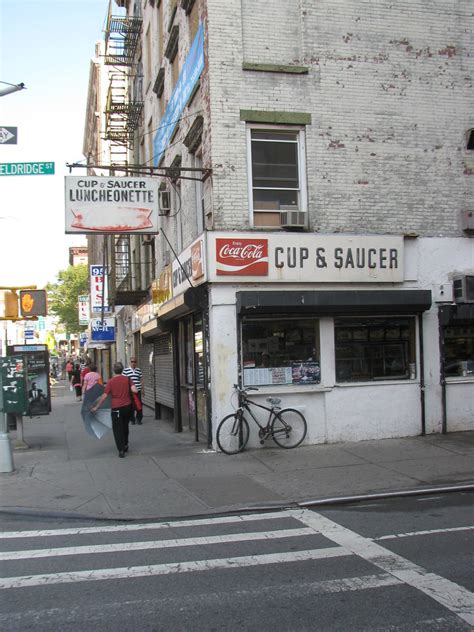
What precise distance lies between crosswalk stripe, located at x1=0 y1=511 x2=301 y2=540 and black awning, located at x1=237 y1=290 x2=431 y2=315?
4.41m

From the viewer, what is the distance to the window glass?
451 inches

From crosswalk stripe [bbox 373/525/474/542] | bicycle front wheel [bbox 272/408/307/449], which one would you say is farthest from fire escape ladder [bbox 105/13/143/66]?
crosswalk stripe [bbox 373/525/474/542]

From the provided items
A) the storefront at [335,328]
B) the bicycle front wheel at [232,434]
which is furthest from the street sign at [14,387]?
the bicycle front wheel at [232,434]

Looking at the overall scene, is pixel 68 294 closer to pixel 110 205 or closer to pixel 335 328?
pixel 110 205

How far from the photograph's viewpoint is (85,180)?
1105cm

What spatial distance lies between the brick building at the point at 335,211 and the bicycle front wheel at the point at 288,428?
26 cm

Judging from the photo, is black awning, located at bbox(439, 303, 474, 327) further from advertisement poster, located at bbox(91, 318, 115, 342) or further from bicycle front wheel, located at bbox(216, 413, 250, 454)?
advertisement poster, located at bbox(91, 318, 115, 342)

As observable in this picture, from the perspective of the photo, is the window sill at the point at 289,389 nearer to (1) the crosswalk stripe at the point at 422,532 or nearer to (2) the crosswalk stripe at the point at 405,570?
(2) the crosswalk stripe at the point at 405,570

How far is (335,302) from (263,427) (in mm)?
2646

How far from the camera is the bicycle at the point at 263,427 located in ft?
34.9

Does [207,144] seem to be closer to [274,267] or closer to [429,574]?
[274,267]

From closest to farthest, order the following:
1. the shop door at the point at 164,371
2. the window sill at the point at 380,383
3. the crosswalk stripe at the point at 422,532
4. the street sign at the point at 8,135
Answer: the crosswalk stripe at the point at 422,532
the street sign at the point at 8,135
the window sill at the point at 380,383
the shop door at the point at 164,371

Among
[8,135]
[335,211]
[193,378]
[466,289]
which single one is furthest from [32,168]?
[466,289]

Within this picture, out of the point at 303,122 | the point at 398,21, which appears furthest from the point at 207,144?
the point at 398,21
